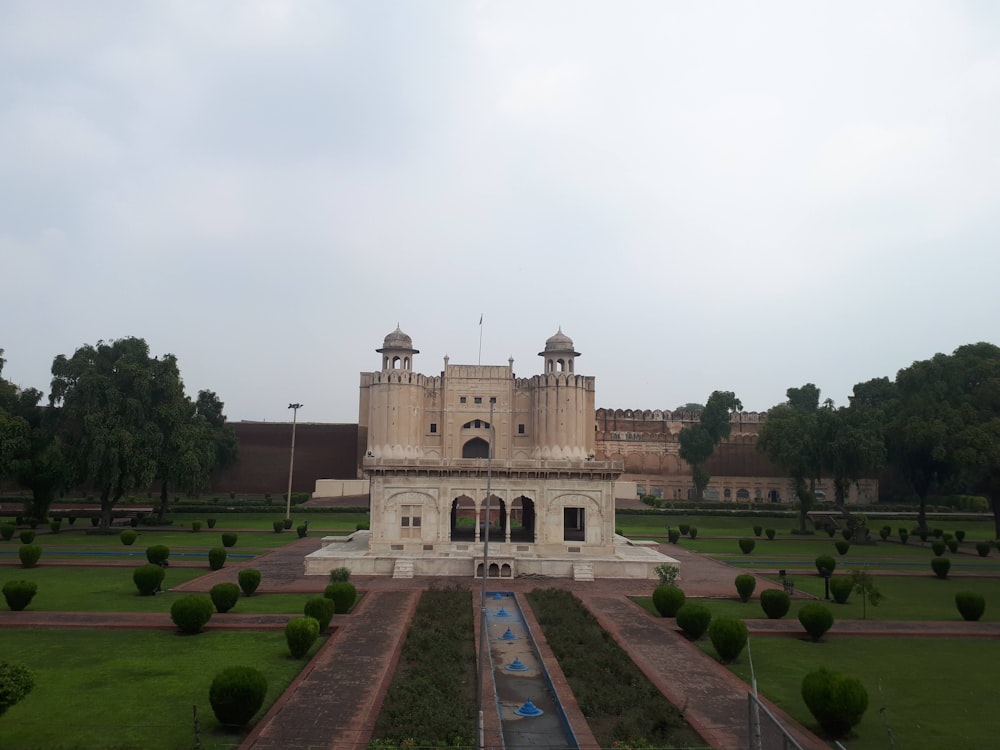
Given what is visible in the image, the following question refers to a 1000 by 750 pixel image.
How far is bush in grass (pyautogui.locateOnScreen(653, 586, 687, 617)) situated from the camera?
19953mm

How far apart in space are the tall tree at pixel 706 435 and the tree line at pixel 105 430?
4204cm

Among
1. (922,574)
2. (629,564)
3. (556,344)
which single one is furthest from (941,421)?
(556,344)

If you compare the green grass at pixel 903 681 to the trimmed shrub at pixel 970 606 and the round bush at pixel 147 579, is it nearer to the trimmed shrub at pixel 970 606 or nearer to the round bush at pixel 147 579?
the trimmed shrub at pixel 970 606

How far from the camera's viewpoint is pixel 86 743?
10.1 meters

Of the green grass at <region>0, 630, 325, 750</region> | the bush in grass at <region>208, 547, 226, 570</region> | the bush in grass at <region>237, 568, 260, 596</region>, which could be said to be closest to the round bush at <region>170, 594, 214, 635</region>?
the green grass at <region>0, 630, 325, 750</region>

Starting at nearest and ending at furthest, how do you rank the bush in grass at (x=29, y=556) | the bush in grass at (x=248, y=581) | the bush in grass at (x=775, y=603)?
the bush in grass at (x=775, y=603) < the bush in grass at (x=248, y=581) < the bush in grass at (x=29, y=556)

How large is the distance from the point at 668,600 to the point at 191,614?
12847 mm

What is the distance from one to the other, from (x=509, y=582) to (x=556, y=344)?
3457 centimetres

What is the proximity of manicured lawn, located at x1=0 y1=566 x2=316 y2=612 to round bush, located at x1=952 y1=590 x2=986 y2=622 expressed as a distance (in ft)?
63.2

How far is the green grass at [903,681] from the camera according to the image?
11289mm

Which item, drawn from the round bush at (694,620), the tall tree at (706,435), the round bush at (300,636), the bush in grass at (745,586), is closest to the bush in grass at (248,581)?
the round bush at (300,636)

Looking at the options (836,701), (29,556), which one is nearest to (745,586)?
(836,701)

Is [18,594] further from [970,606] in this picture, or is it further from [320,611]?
[970,606]

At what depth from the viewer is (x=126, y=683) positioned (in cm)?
1305
